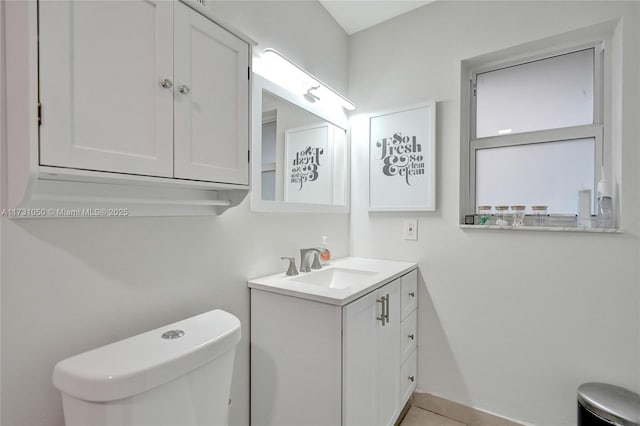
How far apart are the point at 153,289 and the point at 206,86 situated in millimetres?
707

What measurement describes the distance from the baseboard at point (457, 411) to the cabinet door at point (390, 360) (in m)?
0.37

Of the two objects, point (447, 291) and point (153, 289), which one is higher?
point (153, 289)

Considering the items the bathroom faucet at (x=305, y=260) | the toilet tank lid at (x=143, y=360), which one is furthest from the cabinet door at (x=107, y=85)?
the bathroom faucet at (x=305, y=260)

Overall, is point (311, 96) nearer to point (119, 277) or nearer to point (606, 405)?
point (119, 277)

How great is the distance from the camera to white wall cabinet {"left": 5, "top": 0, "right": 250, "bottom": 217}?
0.65 m

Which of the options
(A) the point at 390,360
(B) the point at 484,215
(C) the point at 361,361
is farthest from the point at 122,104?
(B) the point at 484,215

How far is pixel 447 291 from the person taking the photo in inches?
70.8

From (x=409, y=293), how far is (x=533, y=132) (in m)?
1.13

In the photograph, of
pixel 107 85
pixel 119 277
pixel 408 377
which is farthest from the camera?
pixel 408 377

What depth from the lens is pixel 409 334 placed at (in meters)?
1.75

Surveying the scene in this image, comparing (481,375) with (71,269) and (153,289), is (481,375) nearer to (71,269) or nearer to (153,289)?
(153,289)

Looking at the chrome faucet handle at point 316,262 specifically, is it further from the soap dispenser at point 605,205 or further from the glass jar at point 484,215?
the soap dispenser at point 605,205

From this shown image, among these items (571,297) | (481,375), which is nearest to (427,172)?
(571,297)

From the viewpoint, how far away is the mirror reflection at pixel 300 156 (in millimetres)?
1510
